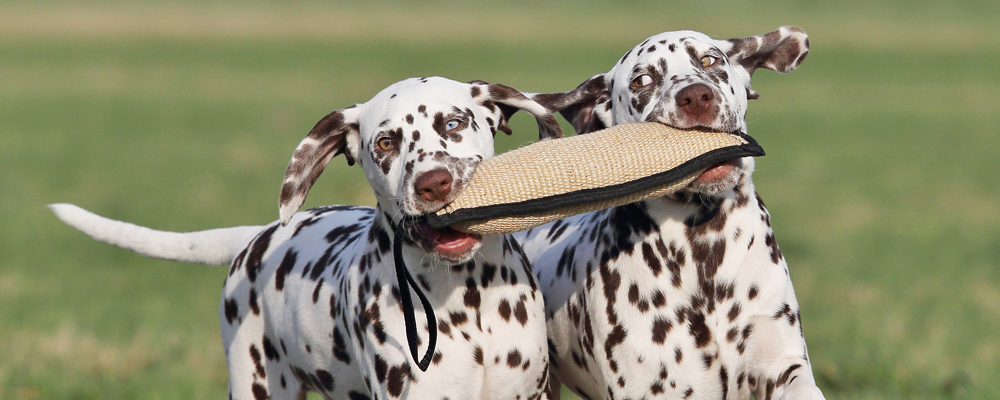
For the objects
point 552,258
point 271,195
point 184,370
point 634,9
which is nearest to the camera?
point 552,258

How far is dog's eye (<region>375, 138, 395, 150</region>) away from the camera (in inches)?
199

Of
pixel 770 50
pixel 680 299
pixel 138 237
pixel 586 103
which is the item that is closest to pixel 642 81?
pixel 586 103

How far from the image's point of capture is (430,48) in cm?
4481

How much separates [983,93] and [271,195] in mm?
23429

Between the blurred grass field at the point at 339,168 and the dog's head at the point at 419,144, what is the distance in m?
3.01

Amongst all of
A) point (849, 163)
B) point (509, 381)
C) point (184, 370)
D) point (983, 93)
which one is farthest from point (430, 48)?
point (509, 381)

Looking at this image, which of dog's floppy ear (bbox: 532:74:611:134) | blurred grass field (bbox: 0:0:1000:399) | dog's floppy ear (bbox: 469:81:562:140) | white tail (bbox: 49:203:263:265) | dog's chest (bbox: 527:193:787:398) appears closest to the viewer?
dog's chest (bbox: 527:193:787:398)

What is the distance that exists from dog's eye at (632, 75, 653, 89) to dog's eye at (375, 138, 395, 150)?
118cm

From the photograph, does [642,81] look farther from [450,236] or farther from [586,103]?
[450,236]

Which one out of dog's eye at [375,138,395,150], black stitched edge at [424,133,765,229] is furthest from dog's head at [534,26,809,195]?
dog's eye at [375,138,395,150]

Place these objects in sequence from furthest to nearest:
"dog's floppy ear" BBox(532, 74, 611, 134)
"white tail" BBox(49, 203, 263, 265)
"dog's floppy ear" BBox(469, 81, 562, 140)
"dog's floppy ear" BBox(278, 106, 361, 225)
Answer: "white tail" BBox(49, 203, 263, 265)
"dog's floppy ear" BBox(532, 74, 611, 134)
"dog's floppy ear" BBox(469, 81, 562, 140)
"dog's floppy ear" BBox(278, 106, 361, 225)

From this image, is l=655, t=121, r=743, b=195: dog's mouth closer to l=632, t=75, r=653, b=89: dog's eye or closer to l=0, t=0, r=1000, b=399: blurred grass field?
l=632, t=75, r=653, b=89: dog's eye

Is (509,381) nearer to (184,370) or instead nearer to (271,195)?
(184,370)

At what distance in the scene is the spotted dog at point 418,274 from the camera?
494 centimetres
